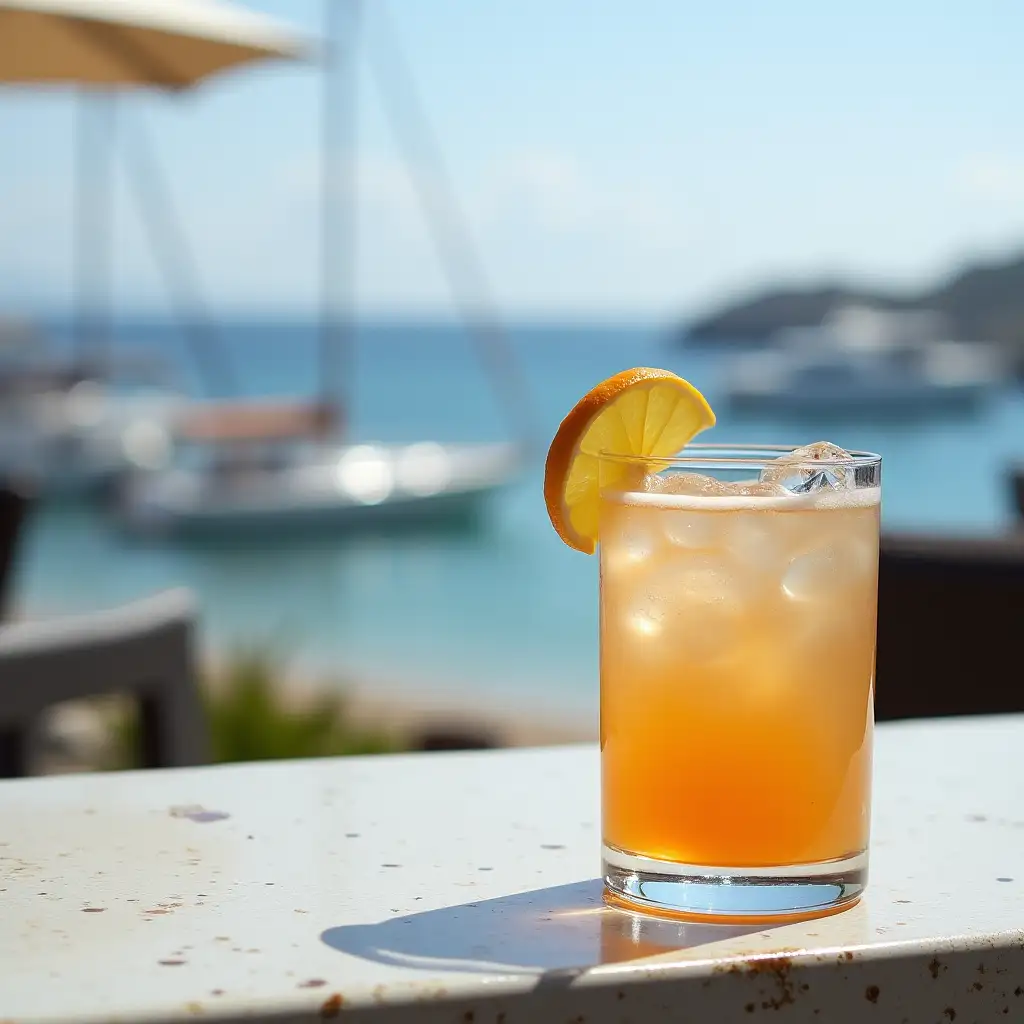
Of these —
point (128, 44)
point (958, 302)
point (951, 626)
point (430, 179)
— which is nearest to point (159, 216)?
point (430, 179)

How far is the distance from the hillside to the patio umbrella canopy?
44.8 metres

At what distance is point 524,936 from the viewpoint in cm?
72

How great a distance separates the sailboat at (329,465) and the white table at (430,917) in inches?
543

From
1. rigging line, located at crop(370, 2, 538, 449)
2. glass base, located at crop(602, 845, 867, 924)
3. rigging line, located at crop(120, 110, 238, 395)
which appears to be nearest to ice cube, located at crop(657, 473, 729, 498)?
glass base, located at crop(602, 845, 867, 924)

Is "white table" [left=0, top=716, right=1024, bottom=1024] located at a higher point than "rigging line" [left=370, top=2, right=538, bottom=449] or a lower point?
lower

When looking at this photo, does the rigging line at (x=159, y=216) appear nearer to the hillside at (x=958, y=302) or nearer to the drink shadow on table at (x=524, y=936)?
the drink shadow on table at (x=524, y=936)

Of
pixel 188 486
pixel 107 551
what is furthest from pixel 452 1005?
pixel 107 551

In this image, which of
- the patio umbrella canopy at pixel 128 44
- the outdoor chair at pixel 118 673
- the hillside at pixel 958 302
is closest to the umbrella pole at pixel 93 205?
the patio umbrella canopy at pixel 128 44

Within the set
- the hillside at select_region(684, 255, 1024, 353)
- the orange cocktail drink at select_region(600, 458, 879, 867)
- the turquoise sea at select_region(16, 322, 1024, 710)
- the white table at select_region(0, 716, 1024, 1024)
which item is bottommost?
the turquoise sea at select_region(16, 322, 1024, 710)

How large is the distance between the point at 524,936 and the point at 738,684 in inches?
7.2

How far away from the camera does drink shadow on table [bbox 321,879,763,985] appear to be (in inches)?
26.5

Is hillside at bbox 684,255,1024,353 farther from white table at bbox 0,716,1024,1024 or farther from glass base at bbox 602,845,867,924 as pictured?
glass base at bbox 602,845,867,924

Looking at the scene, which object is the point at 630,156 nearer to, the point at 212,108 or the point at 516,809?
the point at 212,108

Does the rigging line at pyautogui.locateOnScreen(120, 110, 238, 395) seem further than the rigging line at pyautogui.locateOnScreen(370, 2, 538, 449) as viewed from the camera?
Yes
